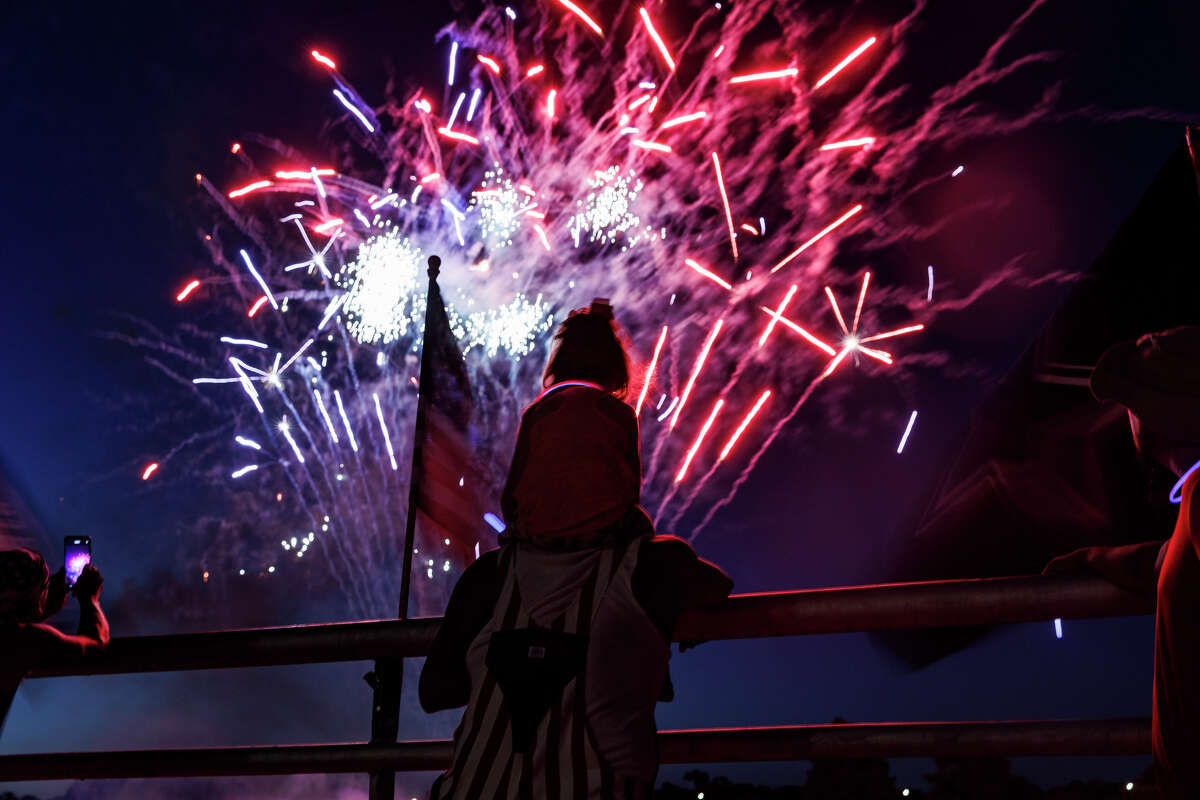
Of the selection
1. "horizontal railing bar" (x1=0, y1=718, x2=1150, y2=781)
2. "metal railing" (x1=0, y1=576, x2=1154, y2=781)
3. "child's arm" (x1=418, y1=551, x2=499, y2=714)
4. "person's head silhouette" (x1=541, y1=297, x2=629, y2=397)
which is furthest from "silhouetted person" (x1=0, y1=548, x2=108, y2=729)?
"person's head silhouette" (x1=541, y1=297, x2=629, y2=397)

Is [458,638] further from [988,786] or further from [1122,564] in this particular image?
[988,786]

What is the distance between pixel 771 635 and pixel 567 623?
481 mm

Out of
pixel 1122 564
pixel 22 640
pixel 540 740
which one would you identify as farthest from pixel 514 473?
pixel 22 640

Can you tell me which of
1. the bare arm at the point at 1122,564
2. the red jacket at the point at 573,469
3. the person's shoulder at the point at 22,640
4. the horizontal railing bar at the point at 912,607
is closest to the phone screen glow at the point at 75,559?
the person's shoulder at the point at 22,640

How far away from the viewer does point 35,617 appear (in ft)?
9.93

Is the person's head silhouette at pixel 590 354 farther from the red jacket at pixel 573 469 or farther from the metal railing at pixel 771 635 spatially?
the metal railing at pixel 771 635

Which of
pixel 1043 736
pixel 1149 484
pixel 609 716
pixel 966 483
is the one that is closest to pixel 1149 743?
pixel 1043 736

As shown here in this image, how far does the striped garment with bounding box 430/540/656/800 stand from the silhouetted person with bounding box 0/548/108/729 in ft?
5.50

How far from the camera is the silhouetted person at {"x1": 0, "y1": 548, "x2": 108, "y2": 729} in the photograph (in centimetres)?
266

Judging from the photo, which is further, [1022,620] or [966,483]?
[966,483]

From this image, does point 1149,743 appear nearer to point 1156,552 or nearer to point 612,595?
point 1156,552

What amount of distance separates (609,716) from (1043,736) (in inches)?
39.6

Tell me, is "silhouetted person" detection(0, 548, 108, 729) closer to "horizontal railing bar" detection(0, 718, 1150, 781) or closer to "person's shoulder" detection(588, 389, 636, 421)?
"horizontal railing bar" detection(0, 718, 1150, 781)

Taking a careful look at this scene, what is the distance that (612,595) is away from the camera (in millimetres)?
1737
